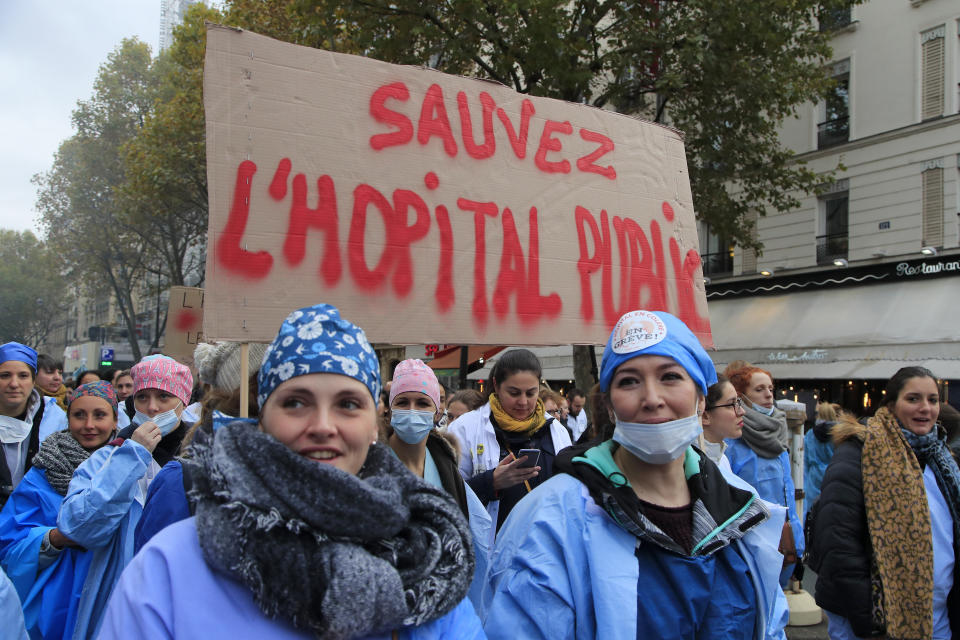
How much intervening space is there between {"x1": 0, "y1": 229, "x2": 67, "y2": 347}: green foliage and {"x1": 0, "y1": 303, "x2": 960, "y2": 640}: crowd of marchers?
55631mm

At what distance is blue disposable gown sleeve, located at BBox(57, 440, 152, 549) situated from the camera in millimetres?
2926

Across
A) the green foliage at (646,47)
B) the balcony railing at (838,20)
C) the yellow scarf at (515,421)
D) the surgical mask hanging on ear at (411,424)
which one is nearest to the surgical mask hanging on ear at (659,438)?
the surgical mask hanging on ear at (411,424)

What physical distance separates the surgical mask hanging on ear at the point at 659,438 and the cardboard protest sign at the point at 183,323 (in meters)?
5.95

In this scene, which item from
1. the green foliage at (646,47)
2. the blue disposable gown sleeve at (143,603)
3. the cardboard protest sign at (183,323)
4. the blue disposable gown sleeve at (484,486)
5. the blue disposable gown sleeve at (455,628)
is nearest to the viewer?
the blue disposable gown sleeve at (143,603)

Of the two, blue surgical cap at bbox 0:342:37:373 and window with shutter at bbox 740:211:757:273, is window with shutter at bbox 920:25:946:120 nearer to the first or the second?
window with shutter at bbox 740:211:757:273

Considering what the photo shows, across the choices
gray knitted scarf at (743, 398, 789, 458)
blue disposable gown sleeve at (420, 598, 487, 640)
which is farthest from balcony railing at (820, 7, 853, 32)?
blue disposable gown sleeve at (420, 598, 487, 640)

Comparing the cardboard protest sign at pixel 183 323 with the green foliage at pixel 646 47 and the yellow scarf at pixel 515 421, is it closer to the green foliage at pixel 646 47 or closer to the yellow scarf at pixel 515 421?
the yellow scarf at pixel 515 421

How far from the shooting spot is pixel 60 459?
334 centimetres

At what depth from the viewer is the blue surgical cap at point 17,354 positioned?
4273mm

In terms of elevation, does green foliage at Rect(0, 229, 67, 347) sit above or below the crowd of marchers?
A: above

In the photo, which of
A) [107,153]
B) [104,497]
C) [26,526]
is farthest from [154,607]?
[107,153]

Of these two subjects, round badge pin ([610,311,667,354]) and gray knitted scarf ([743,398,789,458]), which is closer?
round badge pin ([610,311,667,354])

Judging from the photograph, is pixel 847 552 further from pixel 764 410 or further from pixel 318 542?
pixel 318 542

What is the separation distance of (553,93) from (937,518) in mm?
11350
